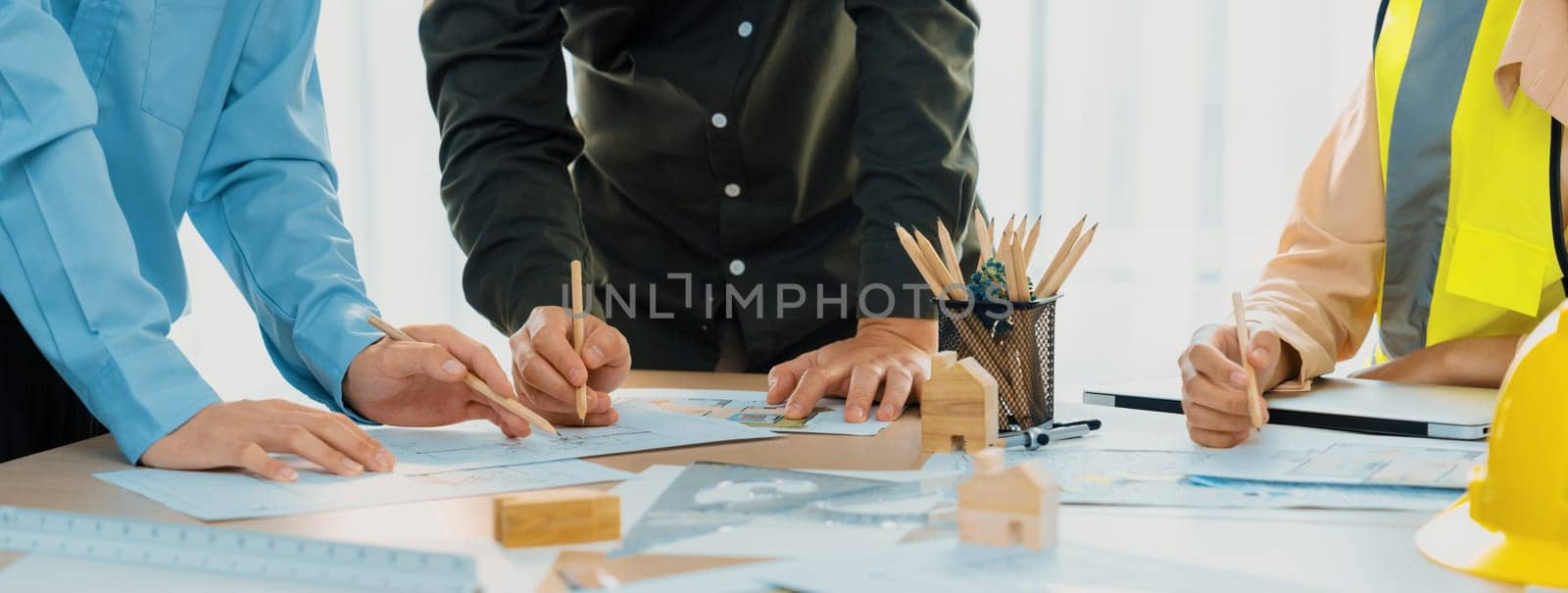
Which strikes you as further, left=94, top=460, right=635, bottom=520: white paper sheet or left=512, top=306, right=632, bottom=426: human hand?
left=512, top=306, right=632, bottom=426: human hand

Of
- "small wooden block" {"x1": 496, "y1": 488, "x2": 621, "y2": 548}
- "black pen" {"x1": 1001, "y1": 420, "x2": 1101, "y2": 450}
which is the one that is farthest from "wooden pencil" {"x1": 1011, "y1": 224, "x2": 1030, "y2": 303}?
"small wooden block" {"x1": 496, "y1": 488, "x2": 621, "y2": 548}

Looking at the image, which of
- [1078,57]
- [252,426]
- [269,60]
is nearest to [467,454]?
[252,426]

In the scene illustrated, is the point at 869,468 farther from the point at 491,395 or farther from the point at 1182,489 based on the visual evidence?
the point at 491,395

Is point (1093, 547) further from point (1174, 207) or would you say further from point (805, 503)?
point (1174, 207)

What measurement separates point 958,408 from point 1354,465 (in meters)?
0.29

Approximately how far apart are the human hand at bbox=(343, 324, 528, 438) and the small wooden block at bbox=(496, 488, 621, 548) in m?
0.36

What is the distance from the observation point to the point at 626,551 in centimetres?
75

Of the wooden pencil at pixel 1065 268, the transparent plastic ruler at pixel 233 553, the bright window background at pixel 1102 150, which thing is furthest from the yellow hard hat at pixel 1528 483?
the bright window background at pixel 1102 150

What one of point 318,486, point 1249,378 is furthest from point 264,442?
point 1249,378

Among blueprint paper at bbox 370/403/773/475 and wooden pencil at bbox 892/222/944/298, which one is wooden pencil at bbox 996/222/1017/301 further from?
blueprint paper at bbox 370/403/773/475

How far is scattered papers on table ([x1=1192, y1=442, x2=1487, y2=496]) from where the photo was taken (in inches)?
36.0

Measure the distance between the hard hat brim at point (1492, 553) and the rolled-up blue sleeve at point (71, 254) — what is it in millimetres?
847

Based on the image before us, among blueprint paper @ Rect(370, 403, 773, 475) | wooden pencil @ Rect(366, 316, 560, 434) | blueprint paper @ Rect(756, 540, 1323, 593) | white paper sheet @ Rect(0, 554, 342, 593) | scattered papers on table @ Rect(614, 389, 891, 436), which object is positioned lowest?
scattered papers on table @ Rect(614, 389, 891, 436)

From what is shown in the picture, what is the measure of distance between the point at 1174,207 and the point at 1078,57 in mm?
465
